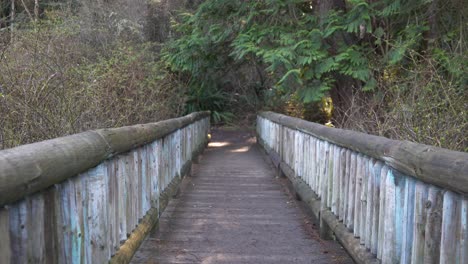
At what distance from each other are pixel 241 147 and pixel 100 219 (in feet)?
43.0

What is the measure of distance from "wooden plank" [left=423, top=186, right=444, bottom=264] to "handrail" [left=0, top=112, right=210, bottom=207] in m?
1.77

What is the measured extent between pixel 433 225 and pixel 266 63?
29.3 feet

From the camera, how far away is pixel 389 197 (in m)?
2.93

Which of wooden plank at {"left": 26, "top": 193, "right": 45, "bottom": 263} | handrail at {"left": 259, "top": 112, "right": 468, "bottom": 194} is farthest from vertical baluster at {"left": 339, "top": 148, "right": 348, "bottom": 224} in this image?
wooden plank at {"left": 26, "top": 193, "right": 45, "bottom": 263}

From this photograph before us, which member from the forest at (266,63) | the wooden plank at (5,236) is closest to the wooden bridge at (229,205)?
the wooden plank at (5,236)

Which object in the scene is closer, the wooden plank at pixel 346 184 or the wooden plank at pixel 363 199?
the wooden plank at pixel 363 199

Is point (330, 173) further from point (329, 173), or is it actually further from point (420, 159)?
point (420, 159)

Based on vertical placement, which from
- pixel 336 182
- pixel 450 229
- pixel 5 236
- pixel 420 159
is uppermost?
pixel 420 159

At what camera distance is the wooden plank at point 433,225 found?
225cm

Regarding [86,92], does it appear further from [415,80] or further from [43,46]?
[415,80]

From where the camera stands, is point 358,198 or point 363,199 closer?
point 363,199

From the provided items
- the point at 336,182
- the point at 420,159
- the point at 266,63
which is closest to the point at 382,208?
the point at 420,159

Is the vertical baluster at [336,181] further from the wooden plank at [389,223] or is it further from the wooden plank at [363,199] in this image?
the wooden plank at [389,223]

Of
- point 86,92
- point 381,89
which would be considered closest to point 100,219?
point 86,92
